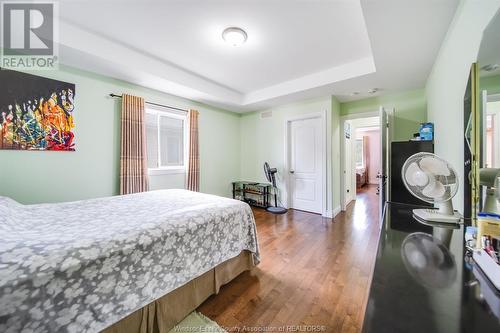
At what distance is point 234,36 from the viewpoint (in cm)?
209

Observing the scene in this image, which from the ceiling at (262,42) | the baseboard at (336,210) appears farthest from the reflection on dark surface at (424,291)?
the baseboard at (336,210)

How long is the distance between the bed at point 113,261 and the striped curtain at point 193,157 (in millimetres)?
1885

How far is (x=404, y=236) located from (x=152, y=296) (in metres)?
1.51

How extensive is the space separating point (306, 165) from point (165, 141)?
2888mm

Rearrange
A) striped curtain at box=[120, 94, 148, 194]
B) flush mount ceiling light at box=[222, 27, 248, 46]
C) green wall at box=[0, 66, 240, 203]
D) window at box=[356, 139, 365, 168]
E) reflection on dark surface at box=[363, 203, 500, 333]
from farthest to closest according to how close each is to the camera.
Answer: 1. window at box=[356, 139, 365, 168]
2. striped curtain at box=[120, 94, 148, 194]
3. green wall at box=[0, 66, 240, 203]
4. flush mount ceiling light at box=[222, 27, 248, 46]
5. reflection on dark surface at box=[363, 203, 500, 333]

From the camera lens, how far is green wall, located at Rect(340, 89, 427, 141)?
3164mm

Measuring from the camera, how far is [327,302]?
61.0 inches

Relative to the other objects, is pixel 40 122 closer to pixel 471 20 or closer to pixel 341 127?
pixel 471 20

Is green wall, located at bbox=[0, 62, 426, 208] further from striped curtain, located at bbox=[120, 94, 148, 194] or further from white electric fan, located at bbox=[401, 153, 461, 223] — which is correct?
white electric fan, located at bbox=[401, 153, 461, 223]

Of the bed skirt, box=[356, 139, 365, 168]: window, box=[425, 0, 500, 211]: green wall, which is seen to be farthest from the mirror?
box=[356, 139, 365, 168]: window

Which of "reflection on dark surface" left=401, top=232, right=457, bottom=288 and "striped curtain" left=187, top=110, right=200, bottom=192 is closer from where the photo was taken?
"reflection on dark surface" left=401, top=232, right=457, bottom=288

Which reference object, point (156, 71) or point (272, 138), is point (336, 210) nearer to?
point (272, 138)

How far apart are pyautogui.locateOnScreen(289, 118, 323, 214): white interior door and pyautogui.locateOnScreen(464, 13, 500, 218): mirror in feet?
9.10

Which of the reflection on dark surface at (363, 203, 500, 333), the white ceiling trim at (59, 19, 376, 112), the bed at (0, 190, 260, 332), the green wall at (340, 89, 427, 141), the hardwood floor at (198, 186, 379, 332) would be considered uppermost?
the white ceiling trim at (59, 19, 376, 112)
